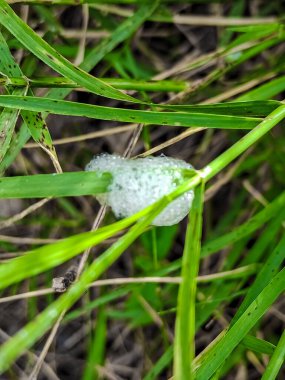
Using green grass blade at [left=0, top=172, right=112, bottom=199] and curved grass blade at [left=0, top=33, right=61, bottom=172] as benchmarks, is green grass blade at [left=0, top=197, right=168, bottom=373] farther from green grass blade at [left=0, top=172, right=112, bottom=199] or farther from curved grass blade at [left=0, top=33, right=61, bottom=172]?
curved grass blade at [left=0, top=33, right=61, bottom=172]

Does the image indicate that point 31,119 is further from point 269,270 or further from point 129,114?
point 269,270

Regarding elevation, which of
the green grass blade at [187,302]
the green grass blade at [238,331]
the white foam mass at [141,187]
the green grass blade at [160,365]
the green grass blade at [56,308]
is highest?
the white foam mass at [141,187]

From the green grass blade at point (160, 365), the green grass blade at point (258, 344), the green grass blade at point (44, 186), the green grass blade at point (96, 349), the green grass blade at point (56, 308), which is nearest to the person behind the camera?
the green grass blade at point (56, 308)

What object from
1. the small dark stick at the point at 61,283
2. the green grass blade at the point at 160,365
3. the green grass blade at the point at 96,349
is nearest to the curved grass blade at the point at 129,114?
the small dark stick at the point at 61,283

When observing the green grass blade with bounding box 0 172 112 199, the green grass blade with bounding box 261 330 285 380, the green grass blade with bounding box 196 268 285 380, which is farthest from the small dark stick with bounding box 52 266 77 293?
the green grass blade with bounding box 261 330 285 380

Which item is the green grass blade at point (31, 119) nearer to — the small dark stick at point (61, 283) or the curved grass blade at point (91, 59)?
→ the curved grass blade at point (91, 59)

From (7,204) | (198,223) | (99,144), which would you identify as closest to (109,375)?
(7,204)
